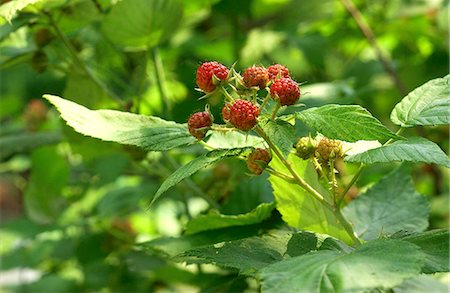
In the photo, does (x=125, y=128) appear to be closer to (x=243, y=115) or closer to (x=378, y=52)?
→ (x=243, y=115)

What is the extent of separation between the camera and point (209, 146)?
3.17 ft

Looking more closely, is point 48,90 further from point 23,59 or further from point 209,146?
point 209,146

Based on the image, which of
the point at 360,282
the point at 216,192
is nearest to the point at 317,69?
the point at 216,192

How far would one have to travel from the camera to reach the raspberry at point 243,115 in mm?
845

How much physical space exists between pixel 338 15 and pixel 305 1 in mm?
104

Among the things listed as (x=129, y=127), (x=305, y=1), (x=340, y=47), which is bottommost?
(x=340, y=47)

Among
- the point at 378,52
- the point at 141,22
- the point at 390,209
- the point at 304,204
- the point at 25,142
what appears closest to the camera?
the point at 304,204

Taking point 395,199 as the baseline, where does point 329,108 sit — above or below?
above

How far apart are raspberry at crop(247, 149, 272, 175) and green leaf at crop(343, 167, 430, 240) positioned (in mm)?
238

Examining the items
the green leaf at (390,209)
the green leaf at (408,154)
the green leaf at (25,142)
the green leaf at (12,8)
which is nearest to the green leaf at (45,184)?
the green leaf at (25,142)

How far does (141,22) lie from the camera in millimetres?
1374

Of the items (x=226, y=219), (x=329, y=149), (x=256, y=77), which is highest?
(x=256, y=77)

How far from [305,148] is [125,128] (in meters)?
0.22

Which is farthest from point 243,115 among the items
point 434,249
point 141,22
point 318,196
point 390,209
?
point 141,22
